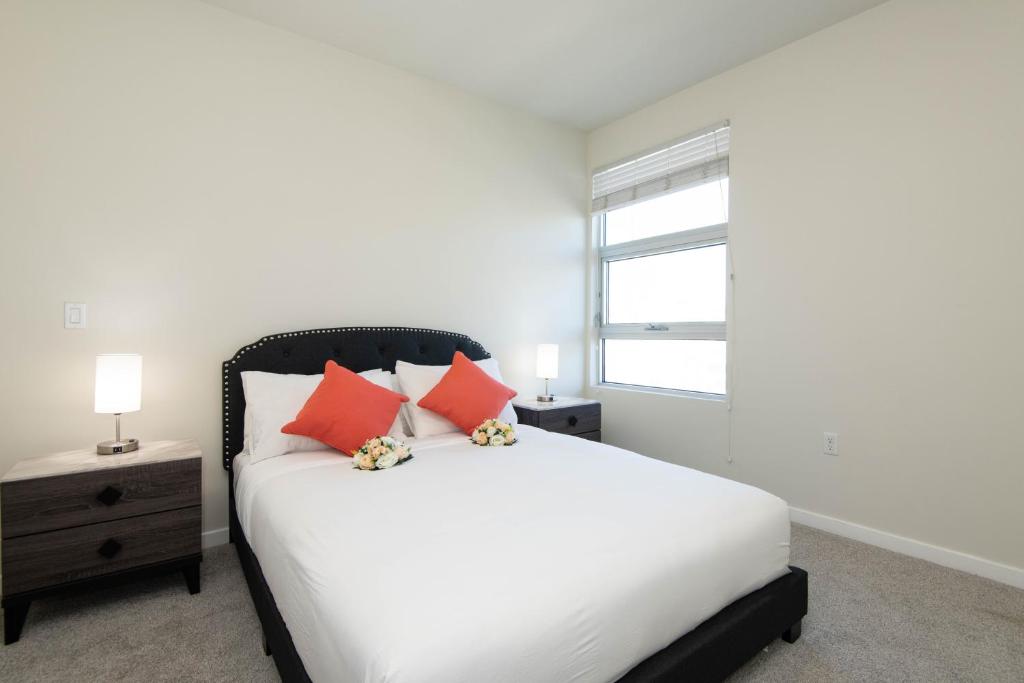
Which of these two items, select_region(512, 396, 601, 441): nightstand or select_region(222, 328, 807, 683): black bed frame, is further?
select_region(512, 396, 601, 441): nightstand

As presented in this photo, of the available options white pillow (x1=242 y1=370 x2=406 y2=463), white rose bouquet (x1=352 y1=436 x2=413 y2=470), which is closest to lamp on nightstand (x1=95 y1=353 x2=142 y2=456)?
white pillow (x1=242 y1=370 x2=406 y2=463)

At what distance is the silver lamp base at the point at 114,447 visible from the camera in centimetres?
202

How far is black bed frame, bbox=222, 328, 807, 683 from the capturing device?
1270 mm

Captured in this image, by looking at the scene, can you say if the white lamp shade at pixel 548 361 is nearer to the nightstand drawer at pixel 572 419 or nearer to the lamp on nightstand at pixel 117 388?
the nightstand drawer at pixel 572 419

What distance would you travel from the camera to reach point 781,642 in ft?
5.57

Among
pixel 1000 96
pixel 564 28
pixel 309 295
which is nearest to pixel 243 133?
pixel 309 295

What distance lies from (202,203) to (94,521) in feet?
4.95

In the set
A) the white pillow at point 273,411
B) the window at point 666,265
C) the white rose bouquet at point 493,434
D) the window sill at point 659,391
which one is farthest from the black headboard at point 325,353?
the window at point 666,265

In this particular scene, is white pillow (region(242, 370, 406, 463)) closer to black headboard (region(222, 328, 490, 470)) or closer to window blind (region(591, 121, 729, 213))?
black headboard (region(222, 328, 490, 470))

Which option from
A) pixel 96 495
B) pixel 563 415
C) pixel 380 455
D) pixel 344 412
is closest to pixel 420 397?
pixel 344 412

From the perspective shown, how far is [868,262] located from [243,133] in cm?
335

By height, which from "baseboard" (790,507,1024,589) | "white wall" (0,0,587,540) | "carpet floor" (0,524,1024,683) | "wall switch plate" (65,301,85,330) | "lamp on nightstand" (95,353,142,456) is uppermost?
"white wall" (0,0,587,540)

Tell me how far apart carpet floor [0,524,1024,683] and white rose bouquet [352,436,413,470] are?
690 mm

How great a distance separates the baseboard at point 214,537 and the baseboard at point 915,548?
3158mm
